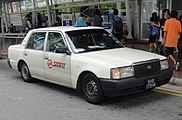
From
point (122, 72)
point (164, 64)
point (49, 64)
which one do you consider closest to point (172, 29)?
point (164, 64)

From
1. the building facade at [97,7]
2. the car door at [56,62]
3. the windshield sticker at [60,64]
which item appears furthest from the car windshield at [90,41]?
the building facade at [97,7]

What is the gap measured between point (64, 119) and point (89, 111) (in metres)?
0.61

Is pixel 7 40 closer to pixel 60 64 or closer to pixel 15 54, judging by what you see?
pixel 15 54

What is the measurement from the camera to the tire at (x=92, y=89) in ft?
18.9

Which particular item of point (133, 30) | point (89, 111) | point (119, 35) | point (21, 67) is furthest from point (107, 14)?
point (89, 111)

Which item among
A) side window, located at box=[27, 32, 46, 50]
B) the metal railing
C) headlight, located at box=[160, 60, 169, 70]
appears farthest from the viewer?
the metal railing

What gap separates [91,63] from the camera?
584 cm

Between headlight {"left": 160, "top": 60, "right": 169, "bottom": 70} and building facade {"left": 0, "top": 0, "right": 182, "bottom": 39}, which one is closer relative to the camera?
headlight {"left": 160, "top": 60, "right": 169, "bottom": 70}

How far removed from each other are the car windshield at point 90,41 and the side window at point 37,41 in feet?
3.42

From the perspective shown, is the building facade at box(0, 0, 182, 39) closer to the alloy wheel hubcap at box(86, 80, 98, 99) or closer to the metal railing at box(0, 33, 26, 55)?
the metal railing at box(0, 33, 26, 55)

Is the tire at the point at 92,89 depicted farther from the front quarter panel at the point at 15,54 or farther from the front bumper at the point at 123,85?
the front quarter panel at the point at 15,54

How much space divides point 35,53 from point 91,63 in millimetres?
2305

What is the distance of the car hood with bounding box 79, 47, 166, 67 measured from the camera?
5649 mm

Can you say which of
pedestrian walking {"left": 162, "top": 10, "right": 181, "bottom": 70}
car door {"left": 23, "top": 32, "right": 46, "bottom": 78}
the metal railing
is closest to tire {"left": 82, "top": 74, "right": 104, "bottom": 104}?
car door {"left": 23, "top": 32, "right": 46, "bottom": 78}
